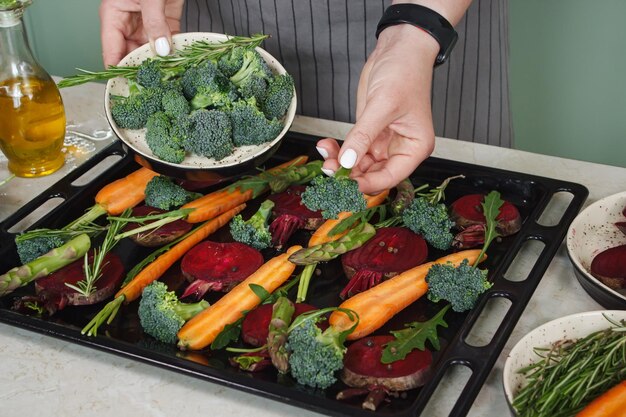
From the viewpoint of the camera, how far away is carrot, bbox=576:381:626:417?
1243mm

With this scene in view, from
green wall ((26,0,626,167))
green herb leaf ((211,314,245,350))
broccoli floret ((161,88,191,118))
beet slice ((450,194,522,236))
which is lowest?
green wall ((26,0,626,167))

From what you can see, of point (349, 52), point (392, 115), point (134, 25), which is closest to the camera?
point (392, 115)

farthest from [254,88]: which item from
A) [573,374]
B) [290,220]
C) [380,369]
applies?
[573,374]

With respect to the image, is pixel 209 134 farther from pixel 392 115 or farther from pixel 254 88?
pixel 392 115

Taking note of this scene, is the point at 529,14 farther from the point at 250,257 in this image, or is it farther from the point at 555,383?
the point at 555,383

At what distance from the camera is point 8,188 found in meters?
2.04

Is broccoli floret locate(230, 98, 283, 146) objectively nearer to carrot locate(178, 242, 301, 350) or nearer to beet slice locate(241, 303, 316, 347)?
carrot locate(178, 242, 301, 350)

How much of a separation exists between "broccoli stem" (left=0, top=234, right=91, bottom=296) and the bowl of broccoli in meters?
0.21

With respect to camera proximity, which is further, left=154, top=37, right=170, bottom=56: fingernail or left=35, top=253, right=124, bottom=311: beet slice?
left=154, top=37, right=170, bottom=56: fingernail

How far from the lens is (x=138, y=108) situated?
70.0 inches

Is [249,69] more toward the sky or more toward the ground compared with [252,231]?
more toward the sky

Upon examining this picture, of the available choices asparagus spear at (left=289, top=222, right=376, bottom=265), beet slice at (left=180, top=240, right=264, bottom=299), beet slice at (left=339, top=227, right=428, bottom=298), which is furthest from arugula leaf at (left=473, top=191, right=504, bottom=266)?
beet slice at (left=180, top=240, right=264, bottom=299)

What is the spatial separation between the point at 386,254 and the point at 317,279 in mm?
146

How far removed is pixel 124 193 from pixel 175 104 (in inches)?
10.3
